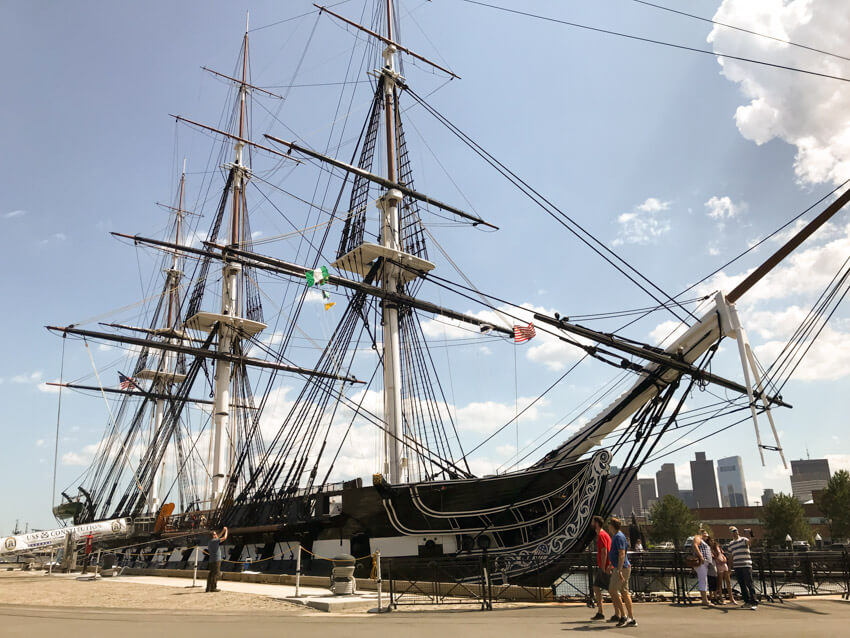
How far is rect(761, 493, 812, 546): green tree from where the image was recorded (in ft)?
166

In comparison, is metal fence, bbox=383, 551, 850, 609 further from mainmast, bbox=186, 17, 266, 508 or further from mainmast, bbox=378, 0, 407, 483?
mainmast, bbox=186, 17, 266, 508

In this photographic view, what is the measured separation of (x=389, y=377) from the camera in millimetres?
21719

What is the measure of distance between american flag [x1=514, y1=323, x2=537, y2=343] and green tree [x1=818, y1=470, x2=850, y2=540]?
3877cm

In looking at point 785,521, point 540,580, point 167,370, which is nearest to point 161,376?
point 167,370

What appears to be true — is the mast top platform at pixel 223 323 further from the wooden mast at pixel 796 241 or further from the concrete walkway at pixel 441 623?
the wooden mast at pixel 796 241

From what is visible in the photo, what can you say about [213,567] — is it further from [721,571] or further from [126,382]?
[126,382]

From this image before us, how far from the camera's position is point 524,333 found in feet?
65.8

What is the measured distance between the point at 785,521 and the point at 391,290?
43396 mm

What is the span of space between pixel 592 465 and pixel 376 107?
1956 centimetres

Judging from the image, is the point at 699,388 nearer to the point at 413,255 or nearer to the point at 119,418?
the point at 413,255

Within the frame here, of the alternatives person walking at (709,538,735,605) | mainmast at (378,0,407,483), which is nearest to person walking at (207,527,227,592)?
mainmast at (378,0,407,483)

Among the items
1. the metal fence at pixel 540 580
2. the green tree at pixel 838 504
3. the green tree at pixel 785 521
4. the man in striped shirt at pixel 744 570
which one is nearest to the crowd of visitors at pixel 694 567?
the man in striped shirt at pixel 744 570

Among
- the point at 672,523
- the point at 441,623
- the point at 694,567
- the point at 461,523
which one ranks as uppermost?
the point at 461,523

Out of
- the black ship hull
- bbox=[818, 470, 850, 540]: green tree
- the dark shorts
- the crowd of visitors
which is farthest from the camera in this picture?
bbox=[818, 470, 850, 540]: green tree
